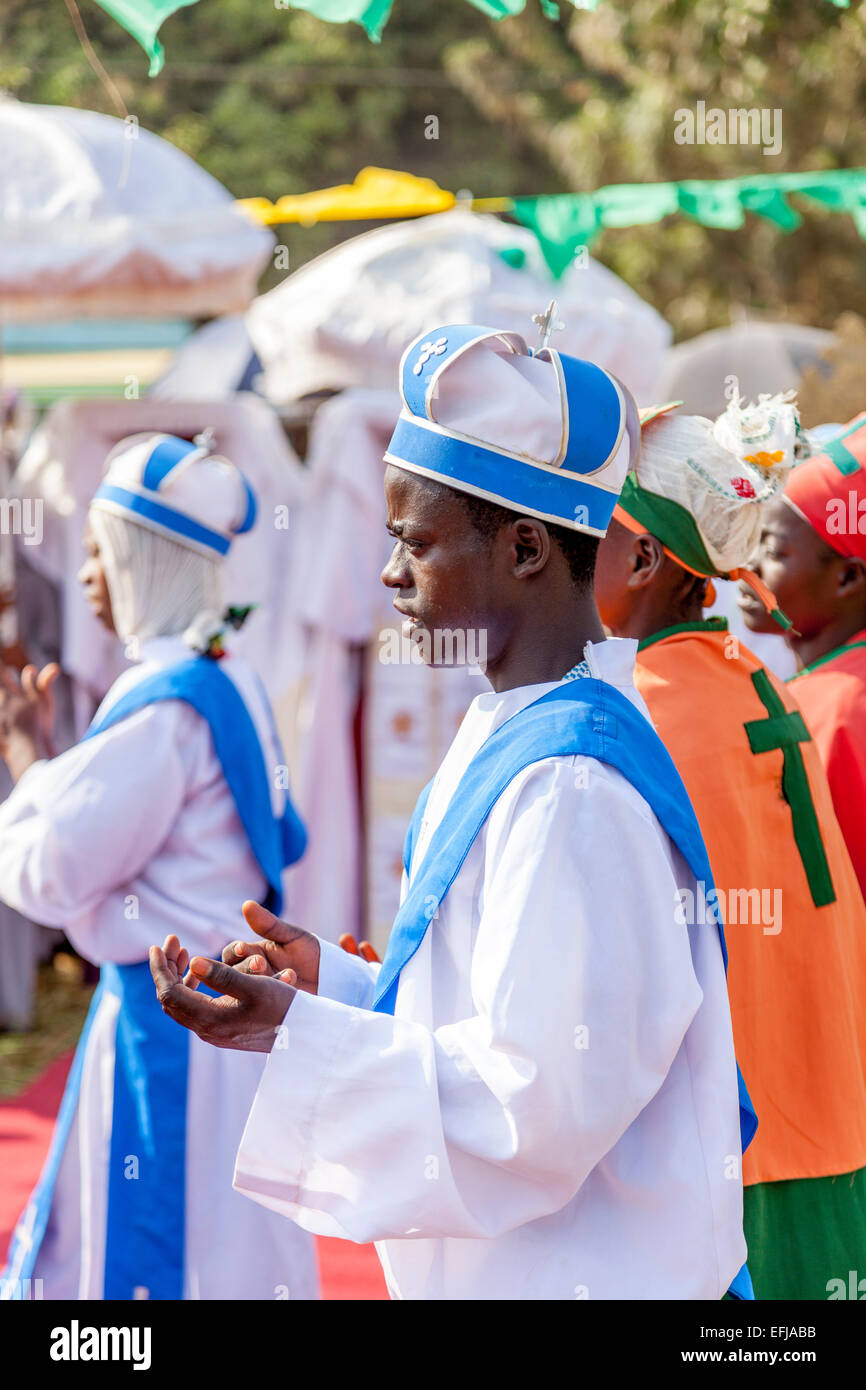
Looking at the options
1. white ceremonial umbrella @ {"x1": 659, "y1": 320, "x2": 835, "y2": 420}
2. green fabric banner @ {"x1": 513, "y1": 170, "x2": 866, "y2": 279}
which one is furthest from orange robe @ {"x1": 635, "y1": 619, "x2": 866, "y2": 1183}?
white ceremonial umbrella @ {"x1": 659, "y1": 320, "x2": 835, "y2": 420}

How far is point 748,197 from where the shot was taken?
6238 mm

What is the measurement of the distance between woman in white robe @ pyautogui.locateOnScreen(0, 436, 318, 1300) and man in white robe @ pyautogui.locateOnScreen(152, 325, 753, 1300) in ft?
4.88

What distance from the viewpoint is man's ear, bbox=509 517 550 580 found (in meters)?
1.86

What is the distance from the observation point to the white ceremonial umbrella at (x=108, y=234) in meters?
6.34

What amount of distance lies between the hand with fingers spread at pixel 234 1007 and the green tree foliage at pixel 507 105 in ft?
22.0

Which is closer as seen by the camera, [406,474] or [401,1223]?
[401,1223]

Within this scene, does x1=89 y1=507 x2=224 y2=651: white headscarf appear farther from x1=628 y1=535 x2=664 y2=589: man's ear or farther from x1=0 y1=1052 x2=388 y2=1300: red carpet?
x1=0 y1=1052 x2=388 y2=1300: red carpet

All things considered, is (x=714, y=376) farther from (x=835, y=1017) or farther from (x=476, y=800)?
(x=476, y=800)

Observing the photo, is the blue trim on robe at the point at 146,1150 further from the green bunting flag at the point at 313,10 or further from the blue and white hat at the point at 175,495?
the green bunting flag at the point at 313,10

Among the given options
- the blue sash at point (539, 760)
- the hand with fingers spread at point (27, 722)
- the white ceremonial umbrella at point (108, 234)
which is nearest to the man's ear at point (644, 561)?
the blue sash at point (539, 760)

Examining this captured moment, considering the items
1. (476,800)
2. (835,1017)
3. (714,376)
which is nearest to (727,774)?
(835,1017)

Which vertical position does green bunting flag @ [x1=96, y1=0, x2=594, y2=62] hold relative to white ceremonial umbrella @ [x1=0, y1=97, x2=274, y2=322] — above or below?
below

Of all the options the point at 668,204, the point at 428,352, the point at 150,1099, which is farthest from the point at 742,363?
the point at 428,352
